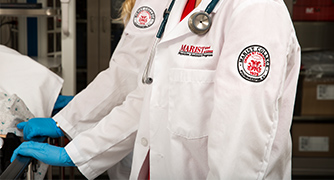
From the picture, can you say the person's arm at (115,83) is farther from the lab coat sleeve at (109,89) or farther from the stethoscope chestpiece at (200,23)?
the stethoscope chestpiece at (200,23)

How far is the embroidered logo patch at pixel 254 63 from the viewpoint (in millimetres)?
896

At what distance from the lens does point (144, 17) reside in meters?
1.54

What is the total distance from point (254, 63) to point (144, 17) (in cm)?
72

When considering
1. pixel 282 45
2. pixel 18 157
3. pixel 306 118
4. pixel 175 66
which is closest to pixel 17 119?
pixel 18 157

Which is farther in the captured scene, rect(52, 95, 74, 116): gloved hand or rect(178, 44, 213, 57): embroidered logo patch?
rect(52, 95, 74, 116): gloved hand

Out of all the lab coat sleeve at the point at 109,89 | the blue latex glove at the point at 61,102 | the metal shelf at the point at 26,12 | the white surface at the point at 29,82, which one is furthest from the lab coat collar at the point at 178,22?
the metal shelf at the point at 26,12

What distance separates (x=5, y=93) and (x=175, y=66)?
2.41 feet

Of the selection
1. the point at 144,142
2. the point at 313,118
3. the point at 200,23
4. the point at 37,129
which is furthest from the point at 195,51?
the point at 313,118

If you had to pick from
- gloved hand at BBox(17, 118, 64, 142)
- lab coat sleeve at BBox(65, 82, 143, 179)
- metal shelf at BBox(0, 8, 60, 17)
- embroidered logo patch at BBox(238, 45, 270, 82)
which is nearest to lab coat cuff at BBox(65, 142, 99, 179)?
lab coat sleeve at BBox(65, 82, 143, 179)

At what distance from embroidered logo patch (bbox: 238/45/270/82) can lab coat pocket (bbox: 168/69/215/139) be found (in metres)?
0.10

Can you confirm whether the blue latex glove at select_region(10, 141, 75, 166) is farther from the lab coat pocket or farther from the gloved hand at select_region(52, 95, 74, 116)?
the gloved hand at select_region(52, 95, 74, 116)

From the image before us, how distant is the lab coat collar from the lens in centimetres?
105

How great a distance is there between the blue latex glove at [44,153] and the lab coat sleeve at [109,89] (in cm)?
28

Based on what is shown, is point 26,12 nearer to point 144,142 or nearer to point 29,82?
point 29,82
